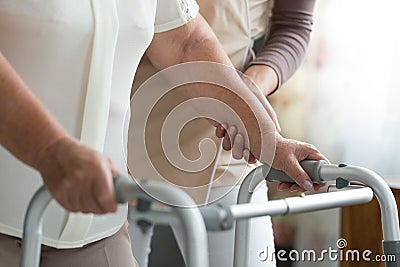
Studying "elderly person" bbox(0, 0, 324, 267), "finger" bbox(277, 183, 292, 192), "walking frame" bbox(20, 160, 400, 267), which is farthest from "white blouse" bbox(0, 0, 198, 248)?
"finger" bbox(277, 183, 292, 192)

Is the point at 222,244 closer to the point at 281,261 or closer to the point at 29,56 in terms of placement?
the point at 29,56

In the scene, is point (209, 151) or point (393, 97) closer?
point (209, 151)

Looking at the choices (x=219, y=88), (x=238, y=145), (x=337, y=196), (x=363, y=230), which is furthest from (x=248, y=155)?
(x=363, y=230)

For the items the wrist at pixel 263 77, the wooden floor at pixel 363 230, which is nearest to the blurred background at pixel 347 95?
the wooden floor at pixel 363 230

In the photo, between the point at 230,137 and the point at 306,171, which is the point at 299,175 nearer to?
the point at 306,171

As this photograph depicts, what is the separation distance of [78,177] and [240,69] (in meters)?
1.05

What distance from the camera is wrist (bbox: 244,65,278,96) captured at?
1.74 meters

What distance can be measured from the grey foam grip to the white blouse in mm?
266

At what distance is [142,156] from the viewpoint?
1634 millimetres

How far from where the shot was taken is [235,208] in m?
0.97

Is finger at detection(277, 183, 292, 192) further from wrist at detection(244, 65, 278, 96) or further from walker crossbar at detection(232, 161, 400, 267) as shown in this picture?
wrist at detection(244, 65, 278, 96)

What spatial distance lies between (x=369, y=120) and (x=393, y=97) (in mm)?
107

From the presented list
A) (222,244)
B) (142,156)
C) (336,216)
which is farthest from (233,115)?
(336,216)

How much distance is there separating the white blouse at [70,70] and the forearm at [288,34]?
644 mm
